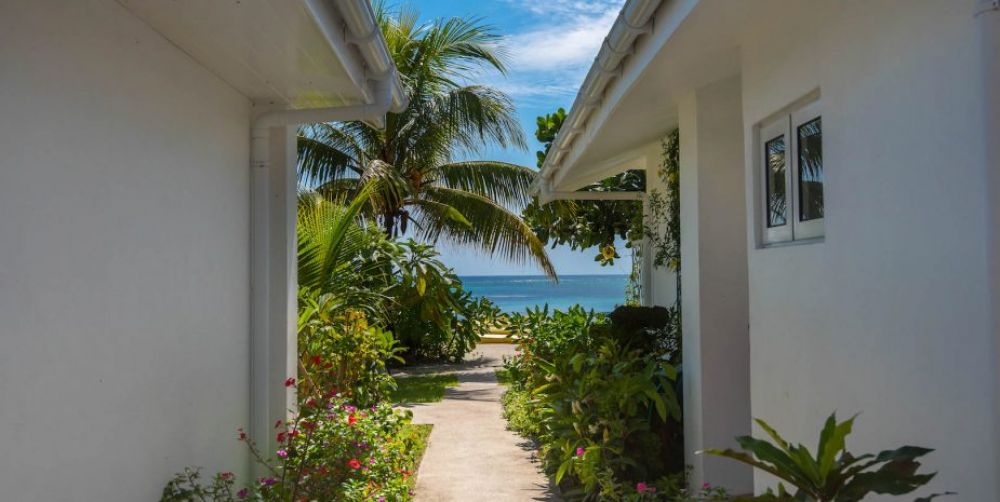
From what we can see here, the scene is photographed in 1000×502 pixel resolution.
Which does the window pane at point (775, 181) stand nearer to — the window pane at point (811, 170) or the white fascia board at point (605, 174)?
the window pane at point (811, 170)

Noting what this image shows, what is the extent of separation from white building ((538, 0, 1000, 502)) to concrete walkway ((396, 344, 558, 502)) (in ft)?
5.41

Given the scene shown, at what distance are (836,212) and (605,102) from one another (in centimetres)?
302

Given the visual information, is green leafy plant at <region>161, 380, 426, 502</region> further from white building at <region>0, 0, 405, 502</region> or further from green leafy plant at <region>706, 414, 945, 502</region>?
green leafy plant at <region>706, 414, 945, 502</region>

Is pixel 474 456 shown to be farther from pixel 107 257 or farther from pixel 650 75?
pixel 107 257

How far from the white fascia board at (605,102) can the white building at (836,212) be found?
0.09 ft

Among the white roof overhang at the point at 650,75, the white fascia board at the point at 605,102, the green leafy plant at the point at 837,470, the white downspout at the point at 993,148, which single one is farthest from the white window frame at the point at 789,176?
the green leafy plant at the point at 837,470

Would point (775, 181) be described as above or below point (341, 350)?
above

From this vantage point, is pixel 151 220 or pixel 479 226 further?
pixel 479 226

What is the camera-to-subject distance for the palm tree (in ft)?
51.2

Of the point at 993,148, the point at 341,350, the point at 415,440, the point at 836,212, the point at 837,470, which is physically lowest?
the point at 415,440

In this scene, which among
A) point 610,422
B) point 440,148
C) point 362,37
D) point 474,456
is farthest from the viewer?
point 440,148

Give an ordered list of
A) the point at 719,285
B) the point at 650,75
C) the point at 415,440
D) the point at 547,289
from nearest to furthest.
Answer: the point at 650,75, the point at 719,285, the point at 415,440, the point at 547,289

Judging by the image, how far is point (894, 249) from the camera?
297 cm

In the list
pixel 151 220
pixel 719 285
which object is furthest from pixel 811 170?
pixel 151 220
